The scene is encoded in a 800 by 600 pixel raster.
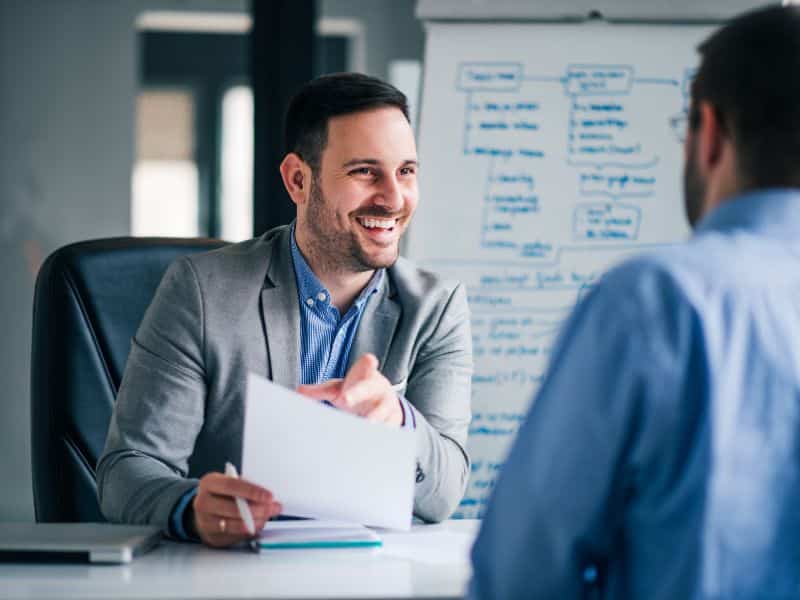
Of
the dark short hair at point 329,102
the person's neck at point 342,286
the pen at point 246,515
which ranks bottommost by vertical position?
the pen at point 246,515

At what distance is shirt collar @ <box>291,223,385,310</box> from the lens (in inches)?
70.5

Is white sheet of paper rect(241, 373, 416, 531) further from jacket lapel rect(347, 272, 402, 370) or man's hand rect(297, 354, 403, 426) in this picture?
jacket lapel rect(347, 272, 402, 370)

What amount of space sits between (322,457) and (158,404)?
49 cm

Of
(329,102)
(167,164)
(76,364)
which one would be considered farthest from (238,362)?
(167,164)

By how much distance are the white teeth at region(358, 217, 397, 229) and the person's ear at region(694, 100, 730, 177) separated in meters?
0.98

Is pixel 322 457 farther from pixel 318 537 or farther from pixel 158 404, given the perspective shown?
pixel 158 404

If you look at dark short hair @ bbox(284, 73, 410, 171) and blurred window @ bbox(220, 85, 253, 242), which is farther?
blurred window @ bbox(220, 85, 253, 242)

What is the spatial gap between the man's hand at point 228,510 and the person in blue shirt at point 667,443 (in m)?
0.47

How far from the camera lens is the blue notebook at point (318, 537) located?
4.03ft

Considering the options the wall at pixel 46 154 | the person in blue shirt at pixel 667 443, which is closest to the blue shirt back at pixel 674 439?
the person in blue shirt at pixel 667 443

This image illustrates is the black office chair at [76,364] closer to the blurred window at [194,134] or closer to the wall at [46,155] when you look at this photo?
the wall at [46,155]

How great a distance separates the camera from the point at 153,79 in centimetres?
565

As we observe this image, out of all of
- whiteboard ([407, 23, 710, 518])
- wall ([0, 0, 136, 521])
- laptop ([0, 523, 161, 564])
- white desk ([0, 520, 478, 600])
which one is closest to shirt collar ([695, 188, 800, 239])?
white desk ([0, 520, 478, 600])

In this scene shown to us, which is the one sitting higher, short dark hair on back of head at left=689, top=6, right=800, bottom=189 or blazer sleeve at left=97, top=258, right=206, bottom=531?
short dark hair on back of head at left=689, top=6, right=800, bottom=189
